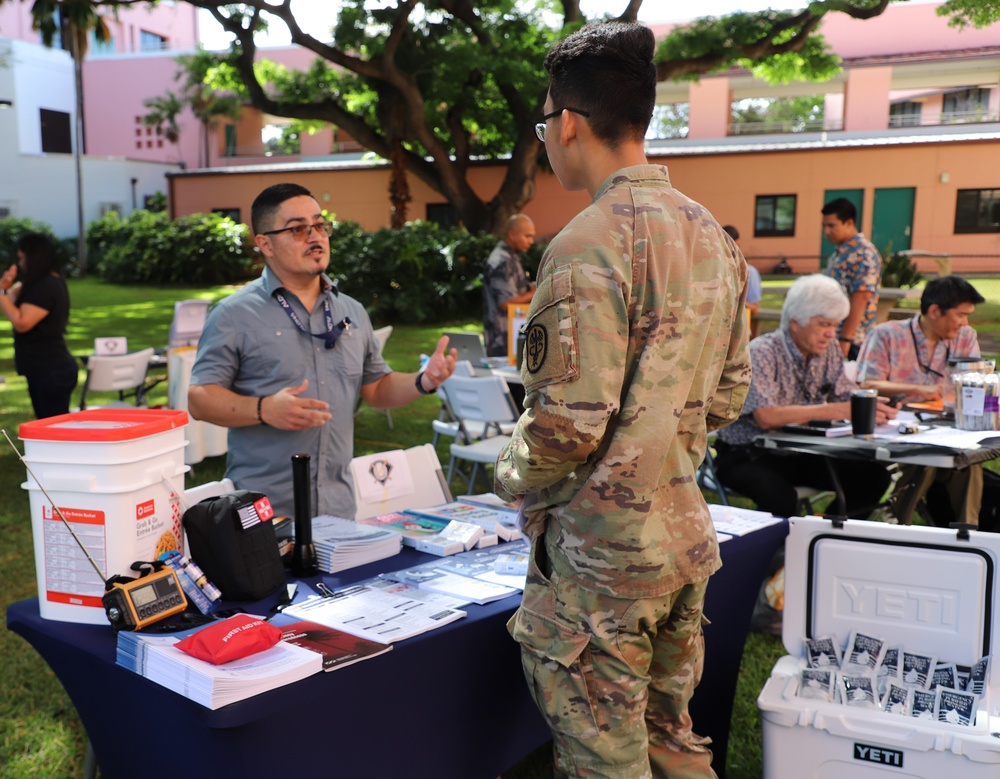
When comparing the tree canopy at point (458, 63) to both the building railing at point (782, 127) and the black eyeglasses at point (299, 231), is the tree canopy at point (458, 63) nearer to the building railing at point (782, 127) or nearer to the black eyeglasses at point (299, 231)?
the black eyeglasses at point (299, 231)

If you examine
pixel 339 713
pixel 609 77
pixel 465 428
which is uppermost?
pixel 609 77

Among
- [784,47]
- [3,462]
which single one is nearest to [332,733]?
[3,462]

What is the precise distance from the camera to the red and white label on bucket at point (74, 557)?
6.10 feet

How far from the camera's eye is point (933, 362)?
16.0ft

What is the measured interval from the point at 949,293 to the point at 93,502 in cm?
415

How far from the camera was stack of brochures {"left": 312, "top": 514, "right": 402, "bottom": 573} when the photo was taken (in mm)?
2314

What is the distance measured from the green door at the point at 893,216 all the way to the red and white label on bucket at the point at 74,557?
23.6m

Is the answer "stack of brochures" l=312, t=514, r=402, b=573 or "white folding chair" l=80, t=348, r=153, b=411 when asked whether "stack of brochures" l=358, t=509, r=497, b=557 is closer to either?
"stack of brochures" l=312, t=514, r=402, b=573

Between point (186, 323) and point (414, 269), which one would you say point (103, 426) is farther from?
point (414, 269)

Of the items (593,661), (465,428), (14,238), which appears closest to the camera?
(593,661)

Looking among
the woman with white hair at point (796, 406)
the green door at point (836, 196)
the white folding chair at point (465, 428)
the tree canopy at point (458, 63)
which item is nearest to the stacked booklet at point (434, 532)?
the woman with white hair at point (796, 406)

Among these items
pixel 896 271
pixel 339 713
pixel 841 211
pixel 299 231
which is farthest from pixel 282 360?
pixel 896 271

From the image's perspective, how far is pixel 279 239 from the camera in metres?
2.94

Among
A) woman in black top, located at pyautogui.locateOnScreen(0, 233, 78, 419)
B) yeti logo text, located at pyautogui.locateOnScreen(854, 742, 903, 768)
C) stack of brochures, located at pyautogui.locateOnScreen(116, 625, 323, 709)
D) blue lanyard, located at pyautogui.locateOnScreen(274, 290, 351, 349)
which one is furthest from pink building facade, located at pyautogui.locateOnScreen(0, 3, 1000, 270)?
stack of brochures, located at pyautogui.locateOnScreen(116, 625, 323, 709)
